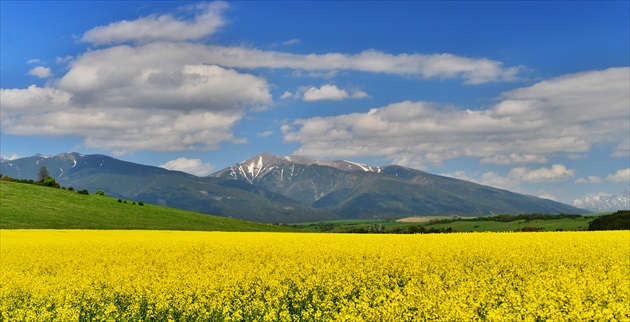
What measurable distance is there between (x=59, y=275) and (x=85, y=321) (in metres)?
7.82

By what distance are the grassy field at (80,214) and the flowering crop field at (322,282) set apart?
171 ft

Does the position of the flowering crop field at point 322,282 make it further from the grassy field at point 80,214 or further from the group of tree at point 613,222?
the group of tree at point 613,222

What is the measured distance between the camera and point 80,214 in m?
90.4

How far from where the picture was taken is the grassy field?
80.2m

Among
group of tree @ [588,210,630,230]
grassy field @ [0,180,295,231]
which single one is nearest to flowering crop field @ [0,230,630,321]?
grassy field @ [0,180,295,231]

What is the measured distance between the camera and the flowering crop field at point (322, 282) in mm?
14188

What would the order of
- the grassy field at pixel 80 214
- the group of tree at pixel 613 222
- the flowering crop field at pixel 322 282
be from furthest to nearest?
the group of tree at pixel 613 222, the grassy field at pixel 80 214, the flowering crop field at pixel 322 282

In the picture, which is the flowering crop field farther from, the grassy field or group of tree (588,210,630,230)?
group of tree (588,210,630,230)

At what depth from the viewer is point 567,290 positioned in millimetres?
16234

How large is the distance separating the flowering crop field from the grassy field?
52235 mm

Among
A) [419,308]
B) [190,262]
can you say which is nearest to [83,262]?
[190,262]

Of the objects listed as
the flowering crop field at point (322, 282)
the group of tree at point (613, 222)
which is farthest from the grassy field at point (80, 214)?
the group of tree at point (613, 222)

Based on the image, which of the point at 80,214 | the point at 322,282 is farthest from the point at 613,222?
the point at 80,214

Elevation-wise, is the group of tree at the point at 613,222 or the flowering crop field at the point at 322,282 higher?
the group of tree at the point at 613,222
